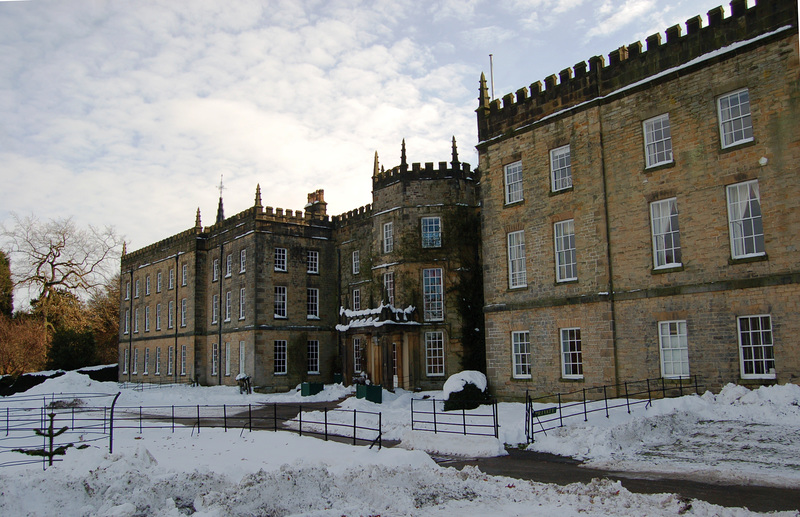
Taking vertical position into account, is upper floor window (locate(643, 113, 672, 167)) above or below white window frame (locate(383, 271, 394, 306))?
above

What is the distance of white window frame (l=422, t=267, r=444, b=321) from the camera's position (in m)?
31.4

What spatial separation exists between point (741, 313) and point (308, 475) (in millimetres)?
13762

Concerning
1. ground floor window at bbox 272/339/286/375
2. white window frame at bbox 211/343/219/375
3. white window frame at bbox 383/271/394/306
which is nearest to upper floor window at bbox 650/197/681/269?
white window frame at bbox 383/271/394/306

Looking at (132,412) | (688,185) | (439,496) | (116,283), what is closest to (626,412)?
(688,185)

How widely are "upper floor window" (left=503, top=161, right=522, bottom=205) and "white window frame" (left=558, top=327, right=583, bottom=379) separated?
5.67 m

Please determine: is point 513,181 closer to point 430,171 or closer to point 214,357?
point 430,171

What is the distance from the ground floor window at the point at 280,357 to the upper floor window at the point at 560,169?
21.3 meters

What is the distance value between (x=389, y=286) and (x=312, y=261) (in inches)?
362

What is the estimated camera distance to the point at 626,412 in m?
18.0

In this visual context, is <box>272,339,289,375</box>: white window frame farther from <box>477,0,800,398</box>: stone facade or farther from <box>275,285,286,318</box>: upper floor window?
<box>477,0,800,398</box>: stone facade

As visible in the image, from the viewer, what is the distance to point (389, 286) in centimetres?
3288

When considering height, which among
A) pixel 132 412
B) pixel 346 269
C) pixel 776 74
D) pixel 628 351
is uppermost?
→ pixel 776 74

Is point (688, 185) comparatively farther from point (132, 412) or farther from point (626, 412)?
point (132, 412)

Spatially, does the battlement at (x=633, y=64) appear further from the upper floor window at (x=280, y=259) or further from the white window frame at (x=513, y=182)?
the upper floor window at (x=280, y=259)
